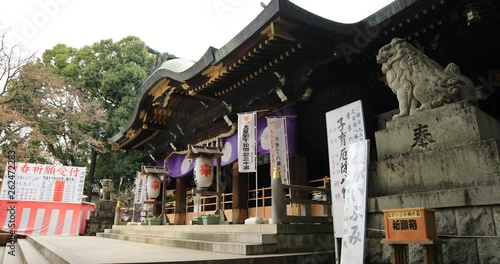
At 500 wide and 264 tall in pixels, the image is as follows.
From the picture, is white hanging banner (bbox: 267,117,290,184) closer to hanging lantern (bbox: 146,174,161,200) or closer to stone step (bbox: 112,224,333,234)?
stone step (bbox: 112,224,333,234)

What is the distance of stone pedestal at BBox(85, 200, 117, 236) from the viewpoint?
15906 mm

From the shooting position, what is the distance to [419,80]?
443 centimetres

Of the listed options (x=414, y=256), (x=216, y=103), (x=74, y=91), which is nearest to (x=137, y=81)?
(x=74, y=91)

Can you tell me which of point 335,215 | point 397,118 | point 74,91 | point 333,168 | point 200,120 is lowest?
point 335,215

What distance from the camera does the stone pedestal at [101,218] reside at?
15.9 metres

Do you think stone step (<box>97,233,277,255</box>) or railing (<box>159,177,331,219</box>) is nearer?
stone step (<box>97,233,277,255</box>)

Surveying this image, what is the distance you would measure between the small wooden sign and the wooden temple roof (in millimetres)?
4252

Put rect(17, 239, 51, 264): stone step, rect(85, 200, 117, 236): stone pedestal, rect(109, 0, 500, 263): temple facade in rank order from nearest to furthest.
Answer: rect(109, 0, 500, 263): temple facade → rect(17, 239, 51, 264): stone step → rect(85, 200, 117, 236): stone pedestal

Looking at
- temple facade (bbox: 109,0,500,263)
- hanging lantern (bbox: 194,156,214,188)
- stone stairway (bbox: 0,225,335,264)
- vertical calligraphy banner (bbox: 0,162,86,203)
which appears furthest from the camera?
vertical calligraphy banner (bbox: 0,162,86,203)

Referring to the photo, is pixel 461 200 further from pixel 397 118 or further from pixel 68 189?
pixel 68 189

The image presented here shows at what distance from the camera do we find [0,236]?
13523 millimetres

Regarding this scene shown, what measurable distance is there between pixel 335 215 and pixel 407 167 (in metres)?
1.42

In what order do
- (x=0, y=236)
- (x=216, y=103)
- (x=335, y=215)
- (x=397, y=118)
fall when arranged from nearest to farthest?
(x=397, y=118), (x=335, y=215), (x=216, y=103), (x=0, y=236)

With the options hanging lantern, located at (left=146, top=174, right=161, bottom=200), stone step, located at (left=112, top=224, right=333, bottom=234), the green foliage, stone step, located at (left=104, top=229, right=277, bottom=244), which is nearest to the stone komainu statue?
stone step, located at (left=112, top=224, right=333, bottom=234)
